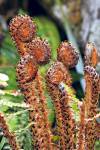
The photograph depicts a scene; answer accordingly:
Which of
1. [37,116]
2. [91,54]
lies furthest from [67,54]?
[37,116]

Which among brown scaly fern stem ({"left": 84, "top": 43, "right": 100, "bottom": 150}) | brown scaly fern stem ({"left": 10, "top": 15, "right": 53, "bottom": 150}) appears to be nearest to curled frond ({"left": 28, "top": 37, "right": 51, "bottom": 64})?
brown scaly fern stem ({"left": 10, "top": 15, "right": 53, "bottom": 150})

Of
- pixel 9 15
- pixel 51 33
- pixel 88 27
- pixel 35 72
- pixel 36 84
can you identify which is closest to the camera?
pixel 35 72

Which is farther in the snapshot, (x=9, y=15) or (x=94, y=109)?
(x=9, y=15)

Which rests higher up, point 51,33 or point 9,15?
point 9,15

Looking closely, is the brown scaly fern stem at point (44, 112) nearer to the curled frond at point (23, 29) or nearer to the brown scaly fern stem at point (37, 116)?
the brown scaly fern stem at point (37, 116)

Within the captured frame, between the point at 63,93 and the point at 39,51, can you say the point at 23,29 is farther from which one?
the point at 63,93

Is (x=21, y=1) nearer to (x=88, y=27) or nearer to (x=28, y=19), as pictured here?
(x=88, y=27)

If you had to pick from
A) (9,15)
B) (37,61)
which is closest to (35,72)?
(37,61)
